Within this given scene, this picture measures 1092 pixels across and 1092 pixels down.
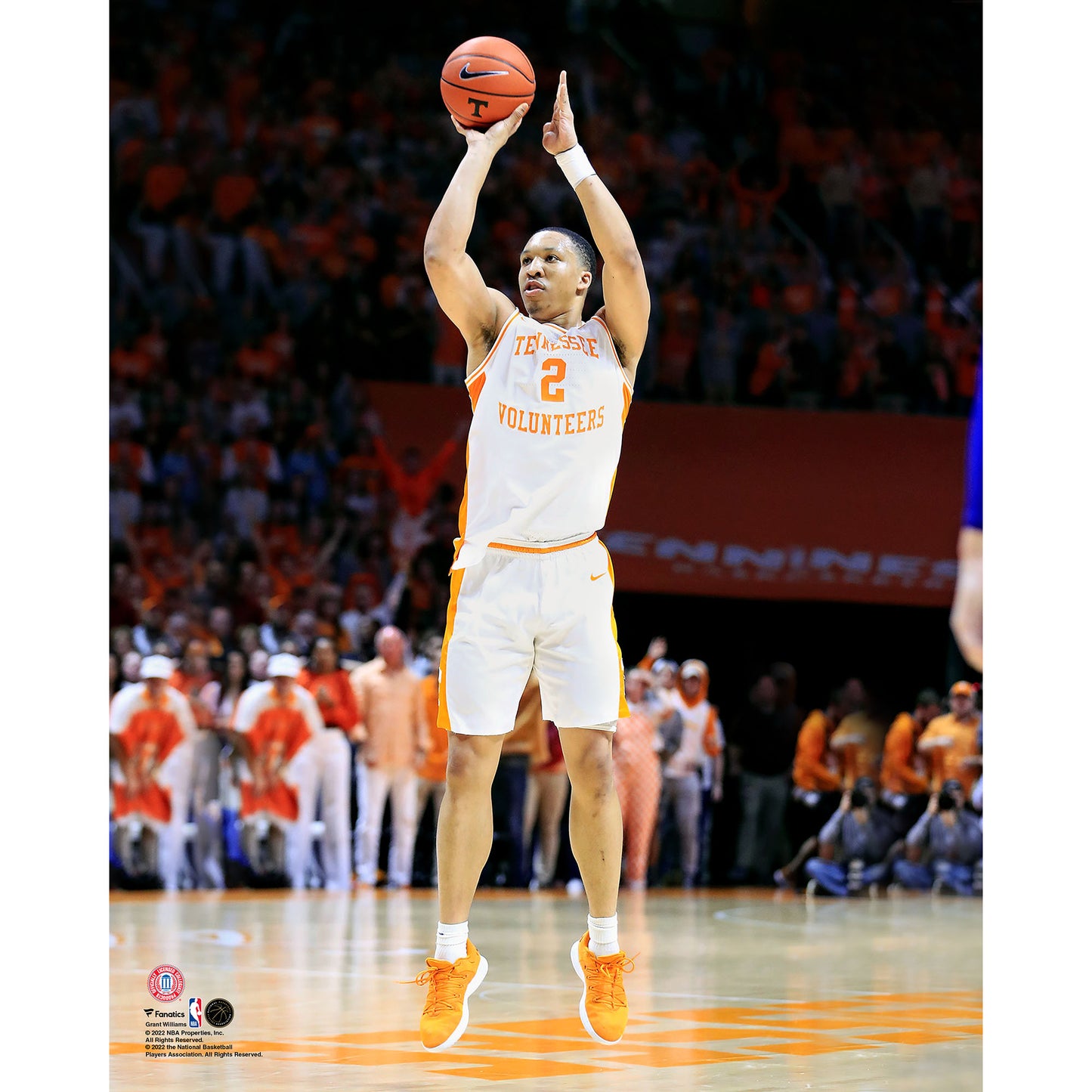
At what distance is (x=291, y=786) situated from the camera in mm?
10758

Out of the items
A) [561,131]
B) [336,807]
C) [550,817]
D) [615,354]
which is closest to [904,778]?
[550,817]

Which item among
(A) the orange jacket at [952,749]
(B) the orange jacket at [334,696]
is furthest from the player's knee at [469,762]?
(A) the orange jacket at [952,749]

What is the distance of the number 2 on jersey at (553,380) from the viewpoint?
4.82 metres

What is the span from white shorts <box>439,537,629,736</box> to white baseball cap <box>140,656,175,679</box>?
6.03m

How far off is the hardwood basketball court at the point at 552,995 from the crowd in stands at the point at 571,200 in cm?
478

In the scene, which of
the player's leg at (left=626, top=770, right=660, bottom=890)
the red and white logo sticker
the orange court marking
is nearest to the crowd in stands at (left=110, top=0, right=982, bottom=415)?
the player's leg at (left=626, top=770, right=660, bottom=890)

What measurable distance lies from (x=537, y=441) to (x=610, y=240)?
61cm

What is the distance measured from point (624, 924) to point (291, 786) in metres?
2.64

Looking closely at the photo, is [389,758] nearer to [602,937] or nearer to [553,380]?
[602,937]

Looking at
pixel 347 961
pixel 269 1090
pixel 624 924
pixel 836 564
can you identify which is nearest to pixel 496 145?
pixel 269 1090

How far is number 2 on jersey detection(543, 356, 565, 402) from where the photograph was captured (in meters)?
4.82

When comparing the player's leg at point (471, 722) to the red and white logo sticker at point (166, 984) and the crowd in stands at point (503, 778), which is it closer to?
the red and white logo sticker at point (166, 984)

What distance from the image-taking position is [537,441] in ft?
15.8
